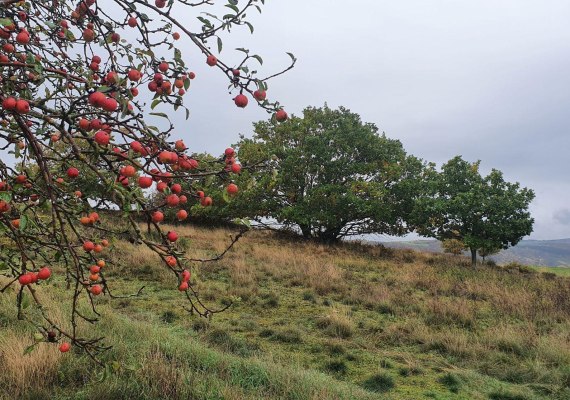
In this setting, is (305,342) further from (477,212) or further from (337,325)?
(477,212)

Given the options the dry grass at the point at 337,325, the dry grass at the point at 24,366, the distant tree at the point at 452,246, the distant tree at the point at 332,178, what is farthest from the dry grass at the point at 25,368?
the distant tree at the point at 452,246

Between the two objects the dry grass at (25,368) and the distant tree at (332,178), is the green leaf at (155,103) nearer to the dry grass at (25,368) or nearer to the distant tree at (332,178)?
the dry grass at (25,368)

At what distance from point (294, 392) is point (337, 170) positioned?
18840mm

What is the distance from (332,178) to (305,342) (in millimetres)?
17075

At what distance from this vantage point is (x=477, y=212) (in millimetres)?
20641

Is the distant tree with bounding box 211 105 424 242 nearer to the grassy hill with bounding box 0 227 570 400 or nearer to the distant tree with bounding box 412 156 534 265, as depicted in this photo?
the distant tree with bounding box 412 156 534 265

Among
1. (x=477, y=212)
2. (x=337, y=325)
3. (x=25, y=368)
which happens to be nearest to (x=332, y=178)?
(x=477, y=212)

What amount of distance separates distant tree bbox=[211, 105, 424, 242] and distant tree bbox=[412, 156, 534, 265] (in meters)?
1.39

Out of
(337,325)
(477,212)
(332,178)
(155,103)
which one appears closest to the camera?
(155,103)

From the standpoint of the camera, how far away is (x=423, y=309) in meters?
8.83

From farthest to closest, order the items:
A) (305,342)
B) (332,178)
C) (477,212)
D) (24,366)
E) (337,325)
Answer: (332,178) < (477,212) < (337,325) < (305,342) < (24,366)

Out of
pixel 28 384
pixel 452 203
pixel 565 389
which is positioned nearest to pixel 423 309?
pixel 565 389

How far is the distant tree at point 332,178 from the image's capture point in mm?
21500

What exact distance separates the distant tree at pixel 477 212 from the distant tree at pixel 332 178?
139 centimetres
